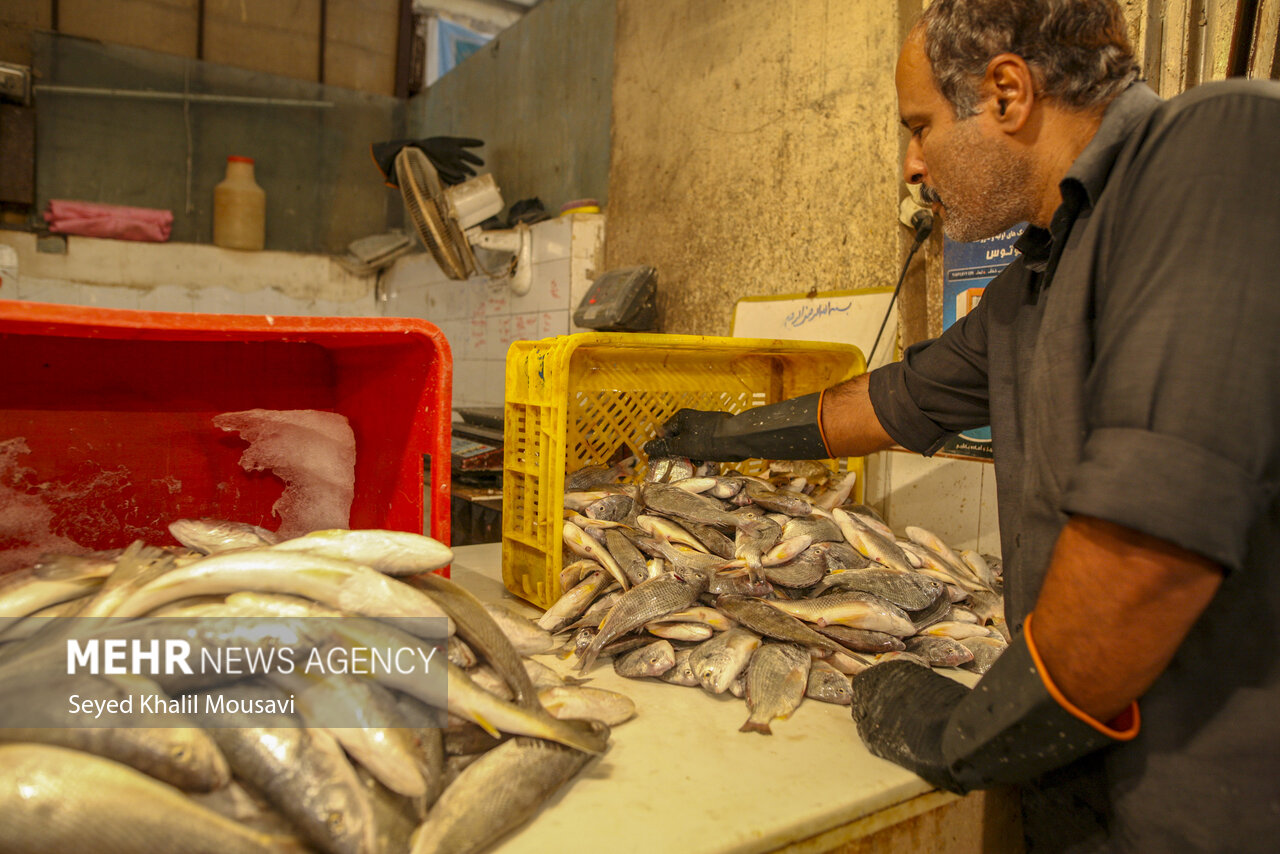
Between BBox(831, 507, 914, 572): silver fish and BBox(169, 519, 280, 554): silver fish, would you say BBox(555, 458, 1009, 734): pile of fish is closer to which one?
BBox(831, 507, 914, 572): silver fish

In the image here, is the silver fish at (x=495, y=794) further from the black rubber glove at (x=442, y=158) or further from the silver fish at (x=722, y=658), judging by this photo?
the black rubber glove at (x=442, y=158)

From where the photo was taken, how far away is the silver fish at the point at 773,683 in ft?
4.83

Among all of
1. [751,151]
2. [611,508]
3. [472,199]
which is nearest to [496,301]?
[472,199]

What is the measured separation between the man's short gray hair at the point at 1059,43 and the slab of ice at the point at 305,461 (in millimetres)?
1729

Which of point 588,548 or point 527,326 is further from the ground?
point 527,326

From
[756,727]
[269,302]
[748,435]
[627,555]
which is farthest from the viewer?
[269,302]

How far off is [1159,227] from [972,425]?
975 millimetres

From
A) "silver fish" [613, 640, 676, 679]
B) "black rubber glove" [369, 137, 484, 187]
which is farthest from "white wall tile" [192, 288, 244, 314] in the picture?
"silver fish" [613, 640, 676, 679]

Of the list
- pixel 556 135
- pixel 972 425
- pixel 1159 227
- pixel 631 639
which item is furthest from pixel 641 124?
pixel 1159 227

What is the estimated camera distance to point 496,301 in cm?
570

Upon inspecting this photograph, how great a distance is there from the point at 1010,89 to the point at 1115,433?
631 mm

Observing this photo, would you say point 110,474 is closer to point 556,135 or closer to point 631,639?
point 631,639

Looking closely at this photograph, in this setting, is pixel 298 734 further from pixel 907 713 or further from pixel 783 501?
pixel 783 501

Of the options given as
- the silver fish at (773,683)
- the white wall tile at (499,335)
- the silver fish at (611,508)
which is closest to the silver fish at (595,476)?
the silver fish at (611,508)
